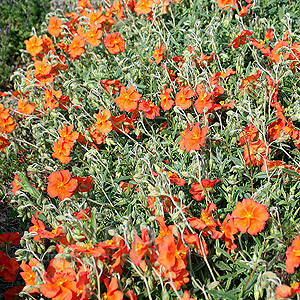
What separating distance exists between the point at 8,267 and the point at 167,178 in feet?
4.43

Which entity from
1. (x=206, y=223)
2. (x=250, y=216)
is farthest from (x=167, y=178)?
(x=250, y=216)

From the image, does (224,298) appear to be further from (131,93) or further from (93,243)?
(131,93)

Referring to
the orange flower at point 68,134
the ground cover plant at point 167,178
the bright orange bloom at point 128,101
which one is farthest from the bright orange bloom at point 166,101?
the orange flower at point 68,134

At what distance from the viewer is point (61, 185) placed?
257 cm

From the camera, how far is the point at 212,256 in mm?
2469

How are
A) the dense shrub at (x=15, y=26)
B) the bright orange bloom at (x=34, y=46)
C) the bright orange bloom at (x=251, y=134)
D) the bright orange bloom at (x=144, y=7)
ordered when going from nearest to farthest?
1. the bright orange bloom at (x=251, y=134)
2. the bright orange bloom at (x=144, y=7)
3. the bright orange bloom at (x=34, y=46)
4. the dense shrub at (x=15, y=26)

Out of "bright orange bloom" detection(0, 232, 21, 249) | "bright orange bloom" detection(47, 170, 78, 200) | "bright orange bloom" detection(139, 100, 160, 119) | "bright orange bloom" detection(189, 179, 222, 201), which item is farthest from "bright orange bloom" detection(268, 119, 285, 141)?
"bright orange bloom" detection(0, 232, 21, 249)

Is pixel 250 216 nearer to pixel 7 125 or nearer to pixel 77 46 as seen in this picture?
pixel 7 125

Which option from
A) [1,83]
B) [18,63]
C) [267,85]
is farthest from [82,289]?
[18,63]

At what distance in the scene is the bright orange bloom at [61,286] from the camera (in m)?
2.03

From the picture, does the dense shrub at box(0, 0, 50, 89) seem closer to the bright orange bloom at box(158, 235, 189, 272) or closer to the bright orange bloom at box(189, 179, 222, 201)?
the bright orange bloom at box(189, 179, 222, 201)

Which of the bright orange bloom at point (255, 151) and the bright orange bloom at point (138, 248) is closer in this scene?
the bright orange bloom at point (138, 248)

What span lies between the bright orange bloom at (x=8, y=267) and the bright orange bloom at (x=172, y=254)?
47.4 inches

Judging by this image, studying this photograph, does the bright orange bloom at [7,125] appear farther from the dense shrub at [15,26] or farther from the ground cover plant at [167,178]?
the dense shrub at [15,26]
